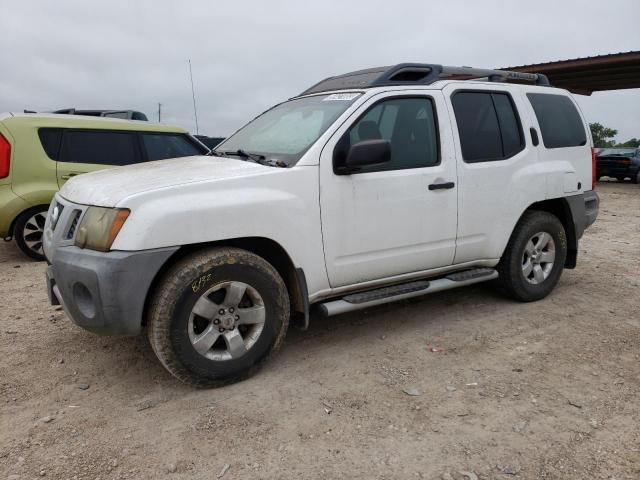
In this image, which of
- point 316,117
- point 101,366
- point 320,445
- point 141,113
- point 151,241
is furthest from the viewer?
point 141,113

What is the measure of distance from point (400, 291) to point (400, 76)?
160 centimetres

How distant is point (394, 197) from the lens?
11.1 feet

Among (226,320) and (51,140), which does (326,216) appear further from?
(51,140)

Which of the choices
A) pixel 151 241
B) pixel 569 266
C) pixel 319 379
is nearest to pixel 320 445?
pixel 319 379

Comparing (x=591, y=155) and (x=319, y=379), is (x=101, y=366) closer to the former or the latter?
(x=319, y=379)

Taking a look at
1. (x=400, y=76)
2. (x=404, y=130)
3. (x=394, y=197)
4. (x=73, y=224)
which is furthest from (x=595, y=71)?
(x=73, y=224)

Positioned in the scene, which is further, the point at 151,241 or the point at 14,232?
the point at 14,232

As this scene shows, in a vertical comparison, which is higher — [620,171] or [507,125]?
[507,125]

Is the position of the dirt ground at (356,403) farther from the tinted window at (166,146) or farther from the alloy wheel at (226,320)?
the tinted window at (166,146)

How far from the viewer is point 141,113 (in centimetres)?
792

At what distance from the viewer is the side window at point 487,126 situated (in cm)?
380

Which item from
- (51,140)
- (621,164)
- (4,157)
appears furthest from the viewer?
(621,164)

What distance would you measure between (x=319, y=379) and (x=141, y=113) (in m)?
6.33

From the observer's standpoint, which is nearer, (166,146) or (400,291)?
(400,291)
